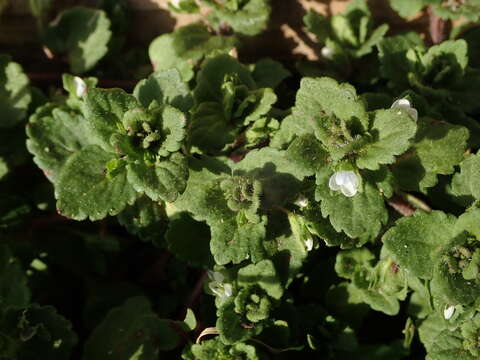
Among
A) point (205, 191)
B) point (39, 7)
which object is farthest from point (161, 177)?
point (39, 7)

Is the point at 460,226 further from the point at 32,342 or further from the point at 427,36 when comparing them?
the point at 32,342

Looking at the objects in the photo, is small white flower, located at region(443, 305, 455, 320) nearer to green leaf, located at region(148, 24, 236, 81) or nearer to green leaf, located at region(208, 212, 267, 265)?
green leaf, located at region(208, 212, 267, 265)

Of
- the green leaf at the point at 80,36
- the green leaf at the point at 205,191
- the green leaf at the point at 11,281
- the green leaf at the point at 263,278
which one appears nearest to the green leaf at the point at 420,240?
the green leaf at the point at 263,278

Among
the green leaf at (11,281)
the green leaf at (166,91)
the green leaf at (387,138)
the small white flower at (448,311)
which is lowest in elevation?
the green leaf at (11,281)

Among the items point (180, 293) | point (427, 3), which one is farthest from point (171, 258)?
point (427, 3)

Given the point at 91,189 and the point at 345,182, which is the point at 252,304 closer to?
the point at 345,182

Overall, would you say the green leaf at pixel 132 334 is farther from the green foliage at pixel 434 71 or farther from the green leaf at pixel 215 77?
the green foliage at pixel 434 71
